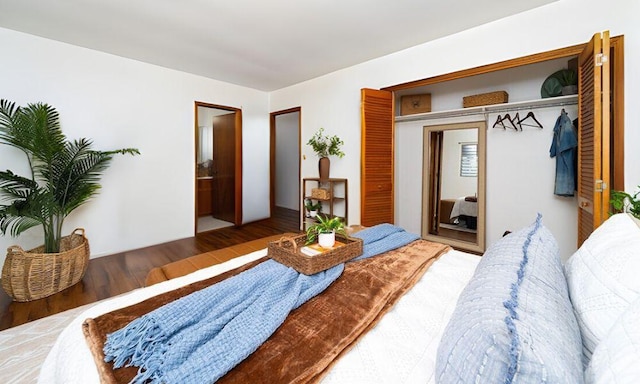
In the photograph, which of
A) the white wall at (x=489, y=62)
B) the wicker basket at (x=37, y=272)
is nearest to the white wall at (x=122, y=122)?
the wicker basket at (x=37, y=272)

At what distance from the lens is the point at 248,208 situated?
496cm

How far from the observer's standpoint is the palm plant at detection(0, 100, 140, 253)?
2395mm

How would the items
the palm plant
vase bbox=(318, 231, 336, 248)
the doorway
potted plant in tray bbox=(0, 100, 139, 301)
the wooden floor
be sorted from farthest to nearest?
the doorway → the palm plant → potted plant in tray bbox=(0, 100, 139, 301) → the wooden floor → vase bbox=(318, 231, 336, 248)

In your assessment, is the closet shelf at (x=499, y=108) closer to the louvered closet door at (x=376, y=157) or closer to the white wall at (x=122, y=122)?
the louvered closet door at (x=376, y=157)

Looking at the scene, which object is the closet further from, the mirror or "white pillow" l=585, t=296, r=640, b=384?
"white pillow" l=585, t=296, r=640, b=384

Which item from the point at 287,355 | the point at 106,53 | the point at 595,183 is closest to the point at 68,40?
the point at 106,53

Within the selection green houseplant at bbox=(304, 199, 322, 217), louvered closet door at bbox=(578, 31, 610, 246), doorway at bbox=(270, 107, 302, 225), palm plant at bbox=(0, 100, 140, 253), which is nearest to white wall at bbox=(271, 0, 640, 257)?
louvered closet door at bbox=(578, 31, 610, 246)

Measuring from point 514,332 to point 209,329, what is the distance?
2.71 feet

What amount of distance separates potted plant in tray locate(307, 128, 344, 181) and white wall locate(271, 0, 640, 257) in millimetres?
108

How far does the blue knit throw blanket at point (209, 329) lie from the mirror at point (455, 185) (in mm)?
2781

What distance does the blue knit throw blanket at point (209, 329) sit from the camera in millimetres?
734

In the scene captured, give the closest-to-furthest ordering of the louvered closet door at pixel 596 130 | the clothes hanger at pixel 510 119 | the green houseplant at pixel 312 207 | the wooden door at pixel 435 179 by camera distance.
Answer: the louvered closet door at pixel 596 130 → the clothes hanger at pixel 510 119 → the wooden door at pixel 435 179 → the green houseplant at pixel 312 207

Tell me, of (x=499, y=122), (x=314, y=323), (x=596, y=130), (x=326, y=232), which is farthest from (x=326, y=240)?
(x=499, y=122)

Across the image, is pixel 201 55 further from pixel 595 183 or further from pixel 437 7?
pixel 595 183
